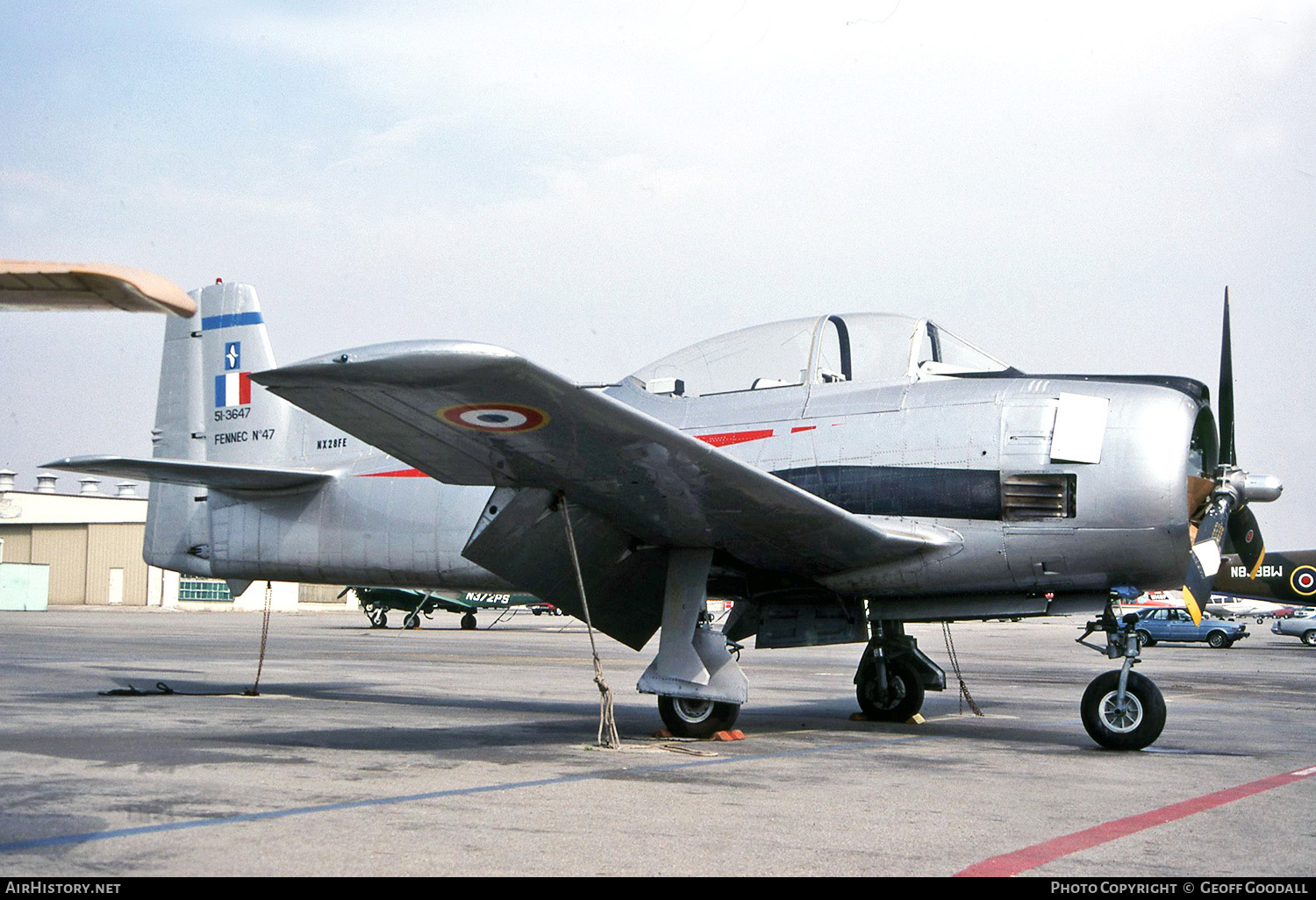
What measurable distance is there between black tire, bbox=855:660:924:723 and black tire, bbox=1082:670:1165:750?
6.72 ft

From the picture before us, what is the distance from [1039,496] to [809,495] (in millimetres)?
1826

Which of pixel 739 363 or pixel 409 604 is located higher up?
pixel 739 363

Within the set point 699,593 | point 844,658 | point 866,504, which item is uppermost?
point 866,504

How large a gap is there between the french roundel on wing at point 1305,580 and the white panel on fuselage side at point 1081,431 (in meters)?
29.1

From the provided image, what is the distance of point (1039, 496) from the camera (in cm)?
827

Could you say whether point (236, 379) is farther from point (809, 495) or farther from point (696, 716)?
point (809, 495)

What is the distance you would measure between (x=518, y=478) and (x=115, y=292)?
5303mm

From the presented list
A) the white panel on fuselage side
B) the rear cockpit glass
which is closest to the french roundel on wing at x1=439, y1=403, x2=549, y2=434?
the rear cockpit glass

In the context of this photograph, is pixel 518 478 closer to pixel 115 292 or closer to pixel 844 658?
pixel 115 292

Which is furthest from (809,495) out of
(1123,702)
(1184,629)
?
(1184,629)

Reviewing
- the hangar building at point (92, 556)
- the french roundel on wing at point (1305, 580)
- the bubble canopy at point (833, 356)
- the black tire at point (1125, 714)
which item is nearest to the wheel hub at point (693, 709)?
the bubble canopy at point (833, 356)

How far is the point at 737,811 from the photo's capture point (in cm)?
554

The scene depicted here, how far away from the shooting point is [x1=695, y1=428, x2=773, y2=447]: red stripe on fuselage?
30.2 feet
